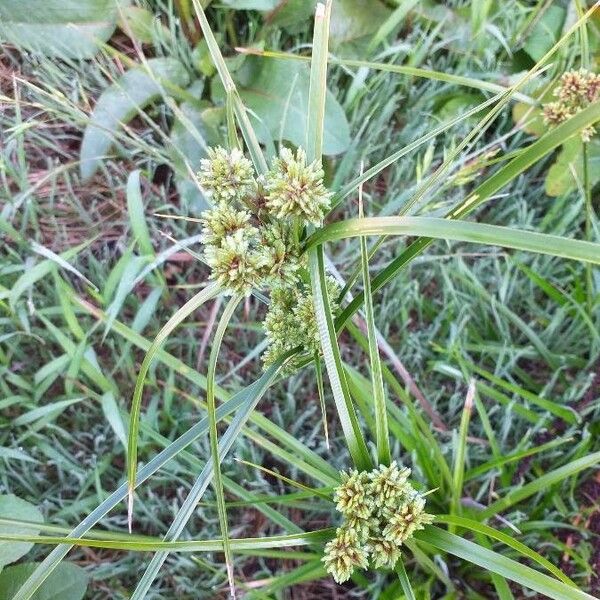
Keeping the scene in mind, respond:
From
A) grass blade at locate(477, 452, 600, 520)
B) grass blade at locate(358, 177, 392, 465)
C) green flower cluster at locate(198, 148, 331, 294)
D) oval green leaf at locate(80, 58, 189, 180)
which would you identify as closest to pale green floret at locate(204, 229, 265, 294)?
green flower cluster at locate(198, 148, 331, 294)

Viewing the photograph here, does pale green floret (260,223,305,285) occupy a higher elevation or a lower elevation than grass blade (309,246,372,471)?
higher

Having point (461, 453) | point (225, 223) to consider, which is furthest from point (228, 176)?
point (461, 453)

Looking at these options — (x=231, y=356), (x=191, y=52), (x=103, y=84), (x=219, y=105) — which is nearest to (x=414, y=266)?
(x=231, y=356)

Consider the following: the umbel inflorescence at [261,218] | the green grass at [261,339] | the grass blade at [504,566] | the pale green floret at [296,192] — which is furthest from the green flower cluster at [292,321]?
the green grass at [261,339]

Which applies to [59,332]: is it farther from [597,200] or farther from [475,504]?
[597,200]

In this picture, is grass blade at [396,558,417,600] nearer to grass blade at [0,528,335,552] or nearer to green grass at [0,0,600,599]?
grass blade at [0,528,335,552]

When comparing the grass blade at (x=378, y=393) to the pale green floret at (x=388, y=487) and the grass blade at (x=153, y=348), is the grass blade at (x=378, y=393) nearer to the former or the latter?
the pale green floret at (x=388, y=487)

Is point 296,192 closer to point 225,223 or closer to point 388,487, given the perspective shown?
point 225,223
